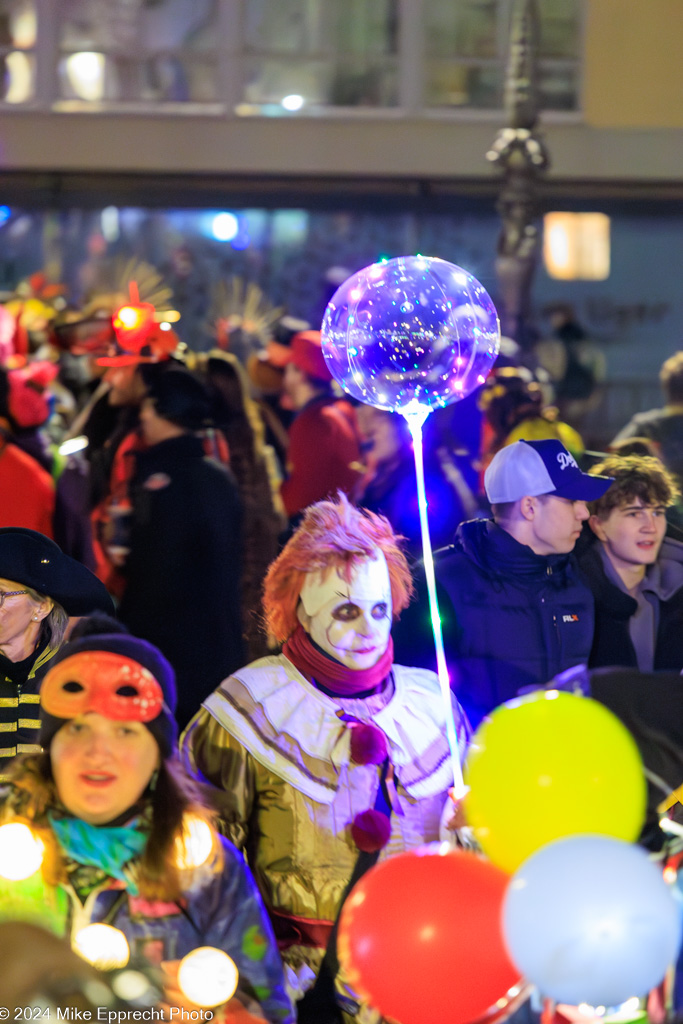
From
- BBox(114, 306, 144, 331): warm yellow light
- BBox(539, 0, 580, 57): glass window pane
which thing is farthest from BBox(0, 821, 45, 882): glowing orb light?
BBox(539, 0, 580, 57): glass window pane

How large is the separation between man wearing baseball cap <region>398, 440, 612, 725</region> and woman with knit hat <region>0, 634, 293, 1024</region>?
0.77m

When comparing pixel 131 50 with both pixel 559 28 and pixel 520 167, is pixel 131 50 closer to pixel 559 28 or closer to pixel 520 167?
pixel 559 28

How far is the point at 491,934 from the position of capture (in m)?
2.03

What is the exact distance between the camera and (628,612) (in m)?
3.06

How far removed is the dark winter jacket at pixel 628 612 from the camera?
303cm

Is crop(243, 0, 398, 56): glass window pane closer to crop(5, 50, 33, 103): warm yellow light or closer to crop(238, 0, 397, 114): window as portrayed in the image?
crop(238, 0, 397, 114): window

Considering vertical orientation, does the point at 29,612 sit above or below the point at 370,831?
above

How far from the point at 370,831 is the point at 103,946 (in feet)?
1.87

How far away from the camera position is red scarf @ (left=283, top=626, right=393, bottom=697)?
2549mm

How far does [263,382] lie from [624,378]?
15.0ft

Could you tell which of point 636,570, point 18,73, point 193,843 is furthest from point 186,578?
point 18,73

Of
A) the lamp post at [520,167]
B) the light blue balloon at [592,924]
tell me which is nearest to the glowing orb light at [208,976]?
the light blue balloon at [592,924]

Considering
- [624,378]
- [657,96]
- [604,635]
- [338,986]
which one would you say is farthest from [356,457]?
[657,96]

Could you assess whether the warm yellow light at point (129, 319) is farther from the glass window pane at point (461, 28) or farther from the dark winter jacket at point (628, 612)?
the glass window pane at point (461, 28)
